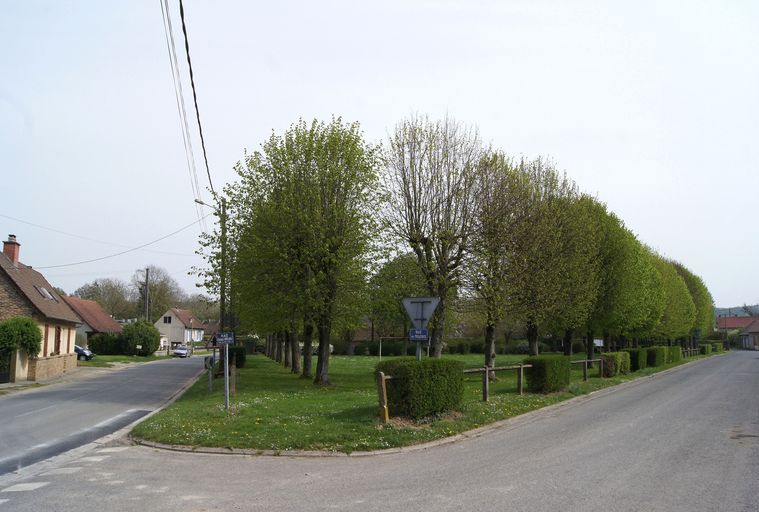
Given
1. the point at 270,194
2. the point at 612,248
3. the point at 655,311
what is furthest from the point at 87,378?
the point at 655,311

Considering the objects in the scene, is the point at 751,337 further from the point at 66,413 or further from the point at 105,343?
the point at 66,413

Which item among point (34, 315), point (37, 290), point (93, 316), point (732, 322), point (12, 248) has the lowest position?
point (93, 316)

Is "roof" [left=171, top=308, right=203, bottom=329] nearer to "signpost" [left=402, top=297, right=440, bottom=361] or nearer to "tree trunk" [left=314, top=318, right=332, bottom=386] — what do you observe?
"tree trunk" [left=314, top=318, right=332, bottom=386]

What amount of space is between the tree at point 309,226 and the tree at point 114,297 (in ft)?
253

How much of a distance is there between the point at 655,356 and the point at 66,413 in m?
33.4

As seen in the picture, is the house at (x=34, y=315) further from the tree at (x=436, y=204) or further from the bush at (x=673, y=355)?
the bush at (x=673, y=355)

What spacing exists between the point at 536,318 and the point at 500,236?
426cm

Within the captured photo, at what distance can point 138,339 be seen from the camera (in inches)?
2437

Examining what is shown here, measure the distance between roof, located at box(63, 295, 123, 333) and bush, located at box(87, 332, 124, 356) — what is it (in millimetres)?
838

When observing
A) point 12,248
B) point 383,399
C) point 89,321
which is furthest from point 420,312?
point 89,321

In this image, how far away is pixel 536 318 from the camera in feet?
83.6

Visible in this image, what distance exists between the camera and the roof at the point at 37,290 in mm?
32469

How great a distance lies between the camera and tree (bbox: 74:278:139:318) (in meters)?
92.0

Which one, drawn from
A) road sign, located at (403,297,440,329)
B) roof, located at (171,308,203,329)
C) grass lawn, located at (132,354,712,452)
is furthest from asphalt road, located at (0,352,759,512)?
roof, located at (171,308,203,329)
